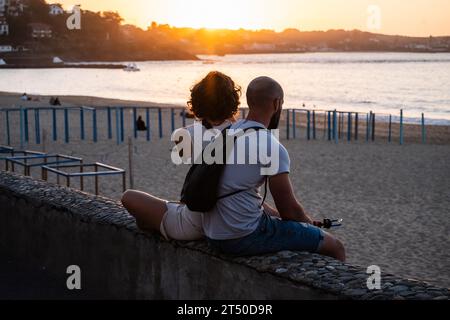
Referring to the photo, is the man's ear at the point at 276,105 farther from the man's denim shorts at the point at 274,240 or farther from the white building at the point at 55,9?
the white building at the point at 55,9

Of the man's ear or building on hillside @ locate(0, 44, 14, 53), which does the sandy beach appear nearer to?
the man's ear

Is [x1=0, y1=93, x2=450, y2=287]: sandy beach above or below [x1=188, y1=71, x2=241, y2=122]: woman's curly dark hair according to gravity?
below

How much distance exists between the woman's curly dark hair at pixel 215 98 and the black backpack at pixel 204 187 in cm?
18

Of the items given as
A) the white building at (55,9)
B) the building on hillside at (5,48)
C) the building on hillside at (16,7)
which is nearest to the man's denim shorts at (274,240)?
the building on hillside at (5,48)

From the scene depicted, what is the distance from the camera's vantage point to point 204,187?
148 inches

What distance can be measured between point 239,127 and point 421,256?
216 inches

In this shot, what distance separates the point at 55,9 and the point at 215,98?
16228 centimetres

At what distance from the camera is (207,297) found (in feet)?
12.6

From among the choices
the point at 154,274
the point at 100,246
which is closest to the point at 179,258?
the point at 154,274

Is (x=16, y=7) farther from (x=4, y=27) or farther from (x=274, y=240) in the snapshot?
(x=274, y=240)

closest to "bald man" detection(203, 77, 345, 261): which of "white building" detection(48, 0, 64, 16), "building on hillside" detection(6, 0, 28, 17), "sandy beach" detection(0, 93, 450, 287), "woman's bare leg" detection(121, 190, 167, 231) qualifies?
"woman's bare leg" detection(121, 190, 167, 231)

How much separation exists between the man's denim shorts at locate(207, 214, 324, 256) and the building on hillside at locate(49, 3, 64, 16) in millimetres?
161315

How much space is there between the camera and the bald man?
3689mm
